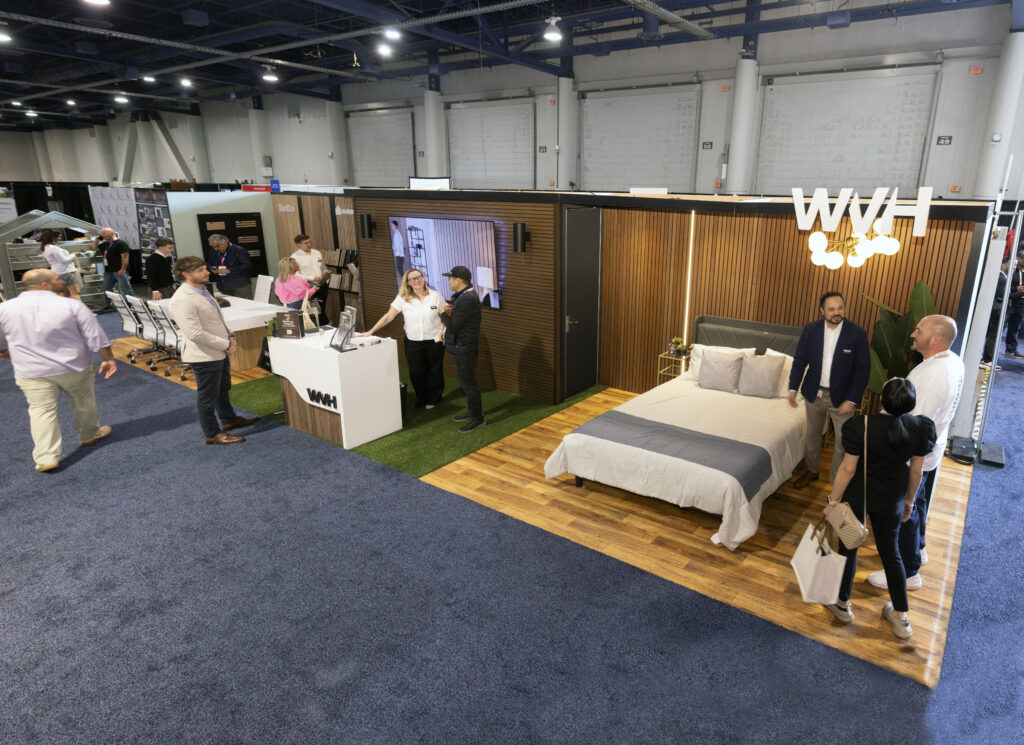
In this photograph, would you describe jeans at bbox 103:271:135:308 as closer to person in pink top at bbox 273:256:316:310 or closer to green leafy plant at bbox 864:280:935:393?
person in pink top at bbox 273:256:316:310

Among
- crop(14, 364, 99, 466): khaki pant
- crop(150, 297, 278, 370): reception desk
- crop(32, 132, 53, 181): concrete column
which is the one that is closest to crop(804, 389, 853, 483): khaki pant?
crop(14, 364, 99, 466): khaki pant

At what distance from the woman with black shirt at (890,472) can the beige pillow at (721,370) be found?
2.38m

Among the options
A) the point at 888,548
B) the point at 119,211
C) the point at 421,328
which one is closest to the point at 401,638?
the point at 888,548

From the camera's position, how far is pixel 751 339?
18.6 feet

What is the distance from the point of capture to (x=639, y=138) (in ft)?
35.2

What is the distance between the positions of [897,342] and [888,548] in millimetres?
2177

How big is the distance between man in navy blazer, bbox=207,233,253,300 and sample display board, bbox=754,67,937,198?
818 centimetres

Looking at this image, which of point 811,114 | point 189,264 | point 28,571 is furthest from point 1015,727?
point 811,114

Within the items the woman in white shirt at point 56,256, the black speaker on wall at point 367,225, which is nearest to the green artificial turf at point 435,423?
the black speaker on wall at point 367,225

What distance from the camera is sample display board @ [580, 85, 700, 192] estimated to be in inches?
404

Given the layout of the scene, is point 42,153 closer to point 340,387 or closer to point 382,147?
point 382,147

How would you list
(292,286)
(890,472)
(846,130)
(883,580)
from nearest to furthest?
1. (890,472)
2. (883,580)
3. (292,286)
4. (846,130)

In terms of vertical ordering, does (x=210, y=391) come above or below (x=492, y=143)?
below

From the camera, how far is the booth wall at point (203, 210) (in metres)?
9.77
